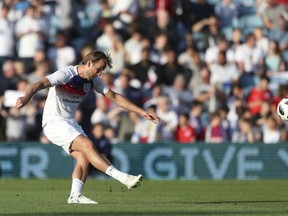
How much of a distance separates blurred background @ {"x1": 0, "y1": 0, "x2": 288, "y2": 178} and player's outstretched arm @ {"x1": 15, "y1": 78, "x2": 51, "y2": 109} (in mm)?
9038

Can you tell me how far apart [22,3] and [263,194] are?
10742 millimetres

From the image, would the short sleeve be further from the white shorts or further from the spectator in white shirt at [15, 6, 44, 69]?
the spectator in white shirt at [15, 6, 44, 69]

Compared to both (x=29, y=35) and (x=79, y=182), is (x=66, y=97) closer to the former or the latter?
(x=79, y=182)

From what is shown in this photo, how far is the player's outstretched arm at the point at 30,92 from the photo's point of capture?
11938 millimetres

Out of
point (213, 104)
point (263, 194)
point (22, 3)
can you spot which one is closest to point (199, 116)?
point (213, 104)

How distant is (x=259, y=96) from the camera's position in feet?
76.5

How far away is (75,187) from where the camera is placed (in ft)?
43.0

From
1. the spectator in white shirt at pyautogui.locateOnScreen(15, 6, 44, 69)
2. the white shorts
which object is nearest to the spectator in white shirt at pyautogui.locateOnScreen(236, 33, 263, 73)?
the spectator in white shirt at pyautogui.locateOnScreen(15, 6, 44, 69)

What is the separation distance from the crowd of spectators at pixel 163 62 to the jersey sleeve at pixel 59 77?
857 cm

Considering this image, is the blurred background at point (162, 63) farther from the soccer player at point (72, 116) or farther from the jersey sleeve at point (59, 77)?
the jersey sleeve at point (59, 77)

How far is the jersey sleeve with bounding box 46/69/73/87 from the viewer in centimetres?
1282

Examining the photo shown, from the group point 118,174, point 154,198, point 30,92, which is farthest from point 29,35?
point 30,92

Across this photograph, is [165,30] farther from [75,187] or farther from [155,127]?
[75,187]

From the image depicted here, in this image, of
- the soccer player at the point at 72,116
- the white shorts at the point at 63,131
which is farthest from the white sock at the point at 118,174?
the white shorts at the point at 63,131
